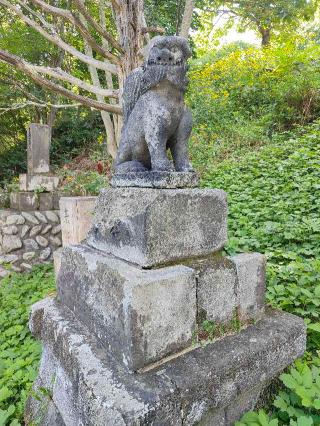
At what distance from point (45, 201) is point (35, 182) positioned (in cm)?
37

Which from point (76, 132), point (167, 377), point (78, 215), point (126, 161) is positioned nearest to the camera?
point (167, 377)

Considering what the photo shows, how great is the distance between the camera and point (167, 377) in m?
1.12

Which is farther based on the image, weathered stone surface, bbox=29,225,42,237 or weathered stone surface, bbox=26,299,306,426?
weathered stone surface, bbox=29,225,42,237

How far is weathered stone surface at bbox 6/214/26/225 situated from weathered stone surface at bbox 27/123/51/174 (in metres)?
0.80

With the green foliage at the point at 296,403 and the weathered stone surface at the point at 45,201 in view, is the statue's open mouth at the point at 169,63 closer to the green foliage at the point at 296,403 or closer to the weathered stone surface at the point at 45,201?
the green foliage at the point at 296,403

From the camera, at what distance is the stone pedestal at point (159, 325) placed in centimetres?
110

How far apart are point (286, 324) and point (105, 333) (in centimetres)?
97

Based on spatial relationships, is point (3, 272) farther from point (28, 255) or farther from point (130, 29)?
point (130, 29)

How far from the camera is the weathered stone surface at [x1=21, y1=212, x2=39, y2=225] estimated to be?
489 centimetres

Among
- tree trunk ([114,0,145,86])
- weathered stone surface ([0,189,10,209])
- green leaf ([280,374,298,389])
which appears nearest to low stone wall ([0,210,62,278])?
weathered stone surface ([0,189,10,209])

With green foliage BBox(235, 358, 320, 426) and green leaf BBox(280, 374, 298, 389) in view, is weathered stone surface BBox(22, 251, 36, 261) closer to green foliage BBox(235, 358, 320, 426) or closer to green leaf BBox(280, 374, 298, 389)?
green foliage BBox(235, 358, 320, 426)

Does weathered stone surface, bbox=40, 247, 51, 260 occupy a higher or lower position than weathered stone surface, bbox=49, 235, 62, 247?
lower

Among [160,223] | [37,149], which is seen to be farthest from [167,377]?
[37,149]

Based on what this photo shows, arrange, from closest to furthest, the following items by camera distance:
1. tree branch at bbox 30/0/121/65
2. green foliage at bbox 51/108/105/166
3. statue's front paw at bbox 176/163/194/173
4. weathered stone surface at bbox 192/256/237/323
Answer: weathered stone surface at bbox 192/256/237/323 < statue's front paw at bbox 176/163/194/173 < tree branch at bbox 30/0/121/65 < green foliage at bbox 51/108/105/166
